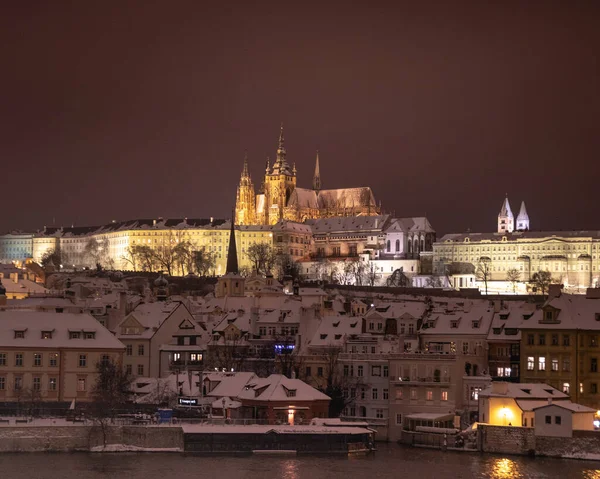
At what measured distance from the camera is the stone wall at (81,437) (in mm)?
58094

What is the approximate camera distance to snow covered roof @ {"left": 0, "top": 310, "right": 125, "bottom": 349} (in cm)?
6744

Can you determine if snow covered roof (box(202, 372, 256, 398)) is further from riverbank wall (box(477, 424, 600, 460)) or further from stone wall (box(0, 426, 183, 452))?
riverbank wall (box(477, 424, 600, 460))

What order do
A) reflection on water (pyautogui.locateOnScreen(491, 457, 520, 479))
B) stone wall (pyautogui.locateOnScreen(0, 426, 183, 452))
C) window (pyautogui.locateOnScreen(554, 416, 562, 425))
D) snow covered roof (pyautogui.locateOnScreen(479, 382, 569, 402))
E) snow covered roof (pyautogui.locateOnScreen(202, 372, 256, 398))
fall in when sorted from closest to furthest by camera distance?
reflection on water (pyautogui.locateOnScreen(491, 457, 520, 479)) → stone wall (pyautogui.locateOnScreen(0, 426, 183, 452)) → window (pyautogui.locateOnScreen(554, 416, 562, 425)) → snow covered roof (pyautogui.locateOnScreen(479, 382, 569, 402)) → snow covered roof (pyautogui.locateOnScreen(202, 372, 256, 398))

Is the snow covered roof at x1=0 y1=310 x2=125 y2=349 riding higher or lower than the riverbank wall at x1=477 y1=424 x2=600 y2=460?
higher

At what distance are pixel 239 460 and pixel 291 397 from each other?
260 inches

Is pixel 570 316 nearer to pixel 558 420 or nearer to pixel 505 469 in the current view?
pixel 558 420

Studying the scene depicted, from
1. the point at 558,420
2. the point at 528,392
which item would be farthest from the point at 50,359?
the point at 558,420

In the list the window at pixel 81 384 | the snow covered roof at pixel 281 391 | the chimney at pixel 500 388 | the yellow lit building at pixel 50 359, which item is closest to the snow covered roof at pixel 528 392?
the chimney at pixel 500 388

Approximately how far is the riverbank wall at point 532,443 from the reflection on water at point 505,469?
1.47 meters

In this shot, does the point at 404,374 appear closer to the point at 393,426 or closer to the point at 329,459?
the point at 393,426

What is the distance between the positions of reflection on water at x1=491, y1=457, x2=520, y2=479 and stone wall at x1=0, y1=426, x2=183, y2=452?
14.0 m

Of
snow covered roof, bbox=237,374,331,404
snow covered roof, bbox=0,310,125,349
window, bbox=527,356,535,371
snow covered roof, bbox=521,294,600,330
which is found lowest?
snow covered roof, bbox=237,374,331,404

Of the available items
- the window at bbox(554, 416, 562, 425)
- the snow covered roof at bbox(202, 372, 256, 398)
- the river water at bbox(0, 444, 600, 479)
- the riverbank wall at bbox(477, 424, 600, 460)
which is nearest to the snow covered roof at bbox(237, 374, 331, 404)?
the snow covered roof at bbox(202, 372, 256, 398)

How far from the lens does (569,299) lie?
69812 mm
